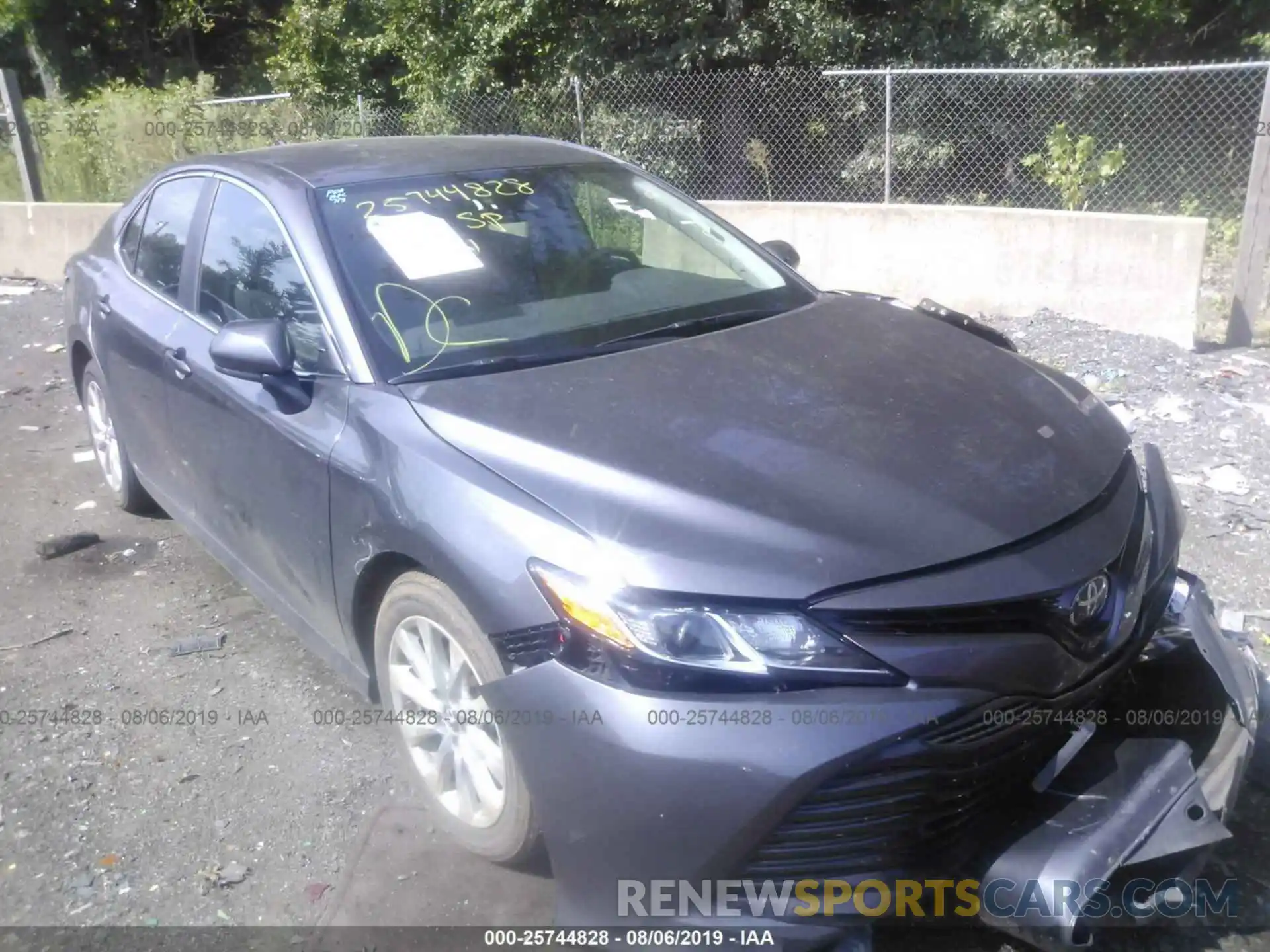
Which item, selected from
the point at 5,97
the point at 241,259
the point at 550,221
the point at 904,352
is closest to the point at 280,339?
the point at 241,259

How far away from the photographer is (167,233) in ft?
14.4

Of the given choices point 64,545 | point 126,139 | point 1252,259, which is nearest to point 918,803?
point 64,545

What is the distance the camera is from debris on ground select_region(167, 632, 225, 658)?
4.13m

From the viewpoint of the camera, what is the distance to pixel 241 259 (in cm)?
373

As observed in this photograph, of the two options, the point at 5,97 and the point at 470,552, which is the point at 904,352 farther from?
the point at 5,97

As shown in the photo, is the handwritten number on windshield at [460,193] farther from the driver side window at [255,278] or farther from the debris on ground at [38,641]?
the debris on ground at [38,641]

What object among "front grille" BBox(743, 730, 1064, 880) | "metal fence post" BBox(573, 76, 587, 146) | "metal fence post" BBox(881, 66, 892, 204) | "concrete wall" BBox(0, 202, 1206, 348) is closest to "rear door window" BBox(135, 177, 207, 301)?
"front grille" BBox(743, 730, 1064, 880)

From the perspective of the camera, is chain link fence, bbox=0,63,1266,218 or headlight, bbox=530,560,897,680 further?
chain link fence, bbox=0,63,1266,218

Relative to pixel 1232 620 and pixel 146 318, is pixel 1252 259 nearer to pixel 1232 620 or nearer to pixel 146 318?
pixel 1232 620

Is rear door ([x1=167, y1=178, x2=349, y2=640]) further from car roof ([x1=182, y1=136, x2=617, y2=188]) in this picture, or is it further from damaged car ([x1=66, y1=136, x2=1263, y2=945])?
car roof ([x1=182, y1=136, x2=617, y2=188])

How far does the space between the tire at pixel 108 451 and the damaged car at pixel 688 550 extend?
4.45 ft

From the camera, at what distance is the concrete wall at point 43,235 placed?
452 inches

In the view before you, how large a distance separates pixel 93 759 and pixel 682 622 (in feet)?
7.59

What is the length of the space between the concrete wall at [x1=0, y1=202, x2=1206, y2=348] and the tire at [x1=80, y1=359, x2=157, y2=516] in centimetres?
508
